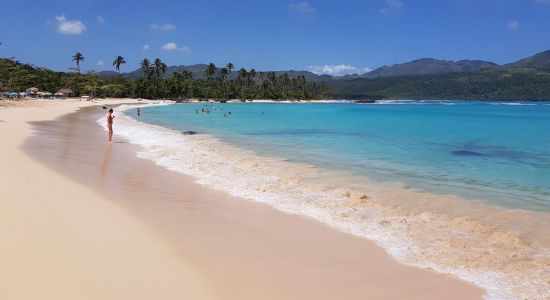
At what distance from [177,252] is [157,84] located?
136887 mm

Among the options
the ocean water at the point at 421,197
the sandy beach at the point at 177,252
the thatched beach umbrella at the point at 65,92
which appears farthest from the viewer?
the thatched beach umbrella at the point at 65,92

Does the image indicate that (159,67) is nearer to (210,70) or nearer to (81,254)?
(210,70)

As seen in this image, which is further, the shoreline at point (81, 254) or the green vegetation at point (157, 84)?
the green vegetation at point (157, 84)

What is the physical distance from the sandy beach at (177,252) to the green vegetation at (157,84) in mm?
70982

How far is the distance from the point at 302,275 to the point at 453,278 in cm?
202

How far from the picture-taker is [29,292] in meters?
4.75

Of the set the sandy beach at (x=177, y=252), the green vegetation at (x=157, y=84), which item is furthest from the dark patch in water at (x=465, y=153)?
the green vegetation at (x=157, y=84)

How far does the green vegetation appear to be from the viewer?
315 feet

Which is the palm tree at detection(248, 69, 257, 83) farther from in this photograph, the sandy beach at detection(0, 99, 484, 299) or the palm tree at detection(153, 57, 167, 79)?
the sandy beach at detection(0, 99, 484, 299)

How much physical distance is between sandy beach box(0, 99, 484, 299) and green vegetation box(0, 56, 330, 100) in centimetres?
7098

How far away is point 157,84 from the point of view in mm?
136625

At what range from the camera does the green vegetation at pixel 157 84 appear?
9604 centimetres

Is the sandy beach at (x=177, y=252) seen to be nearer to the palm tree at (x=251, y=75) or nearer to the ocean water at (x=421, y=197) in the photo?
the ocean water at (x=421, y=197)

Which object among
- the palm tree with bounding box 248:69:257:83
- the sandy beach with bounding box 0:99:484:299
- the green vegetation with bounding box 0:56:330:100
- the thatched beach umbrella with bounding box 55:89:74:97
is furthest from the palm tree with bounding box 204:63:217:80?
the sandy beach with bounding box 0:99:484:299
